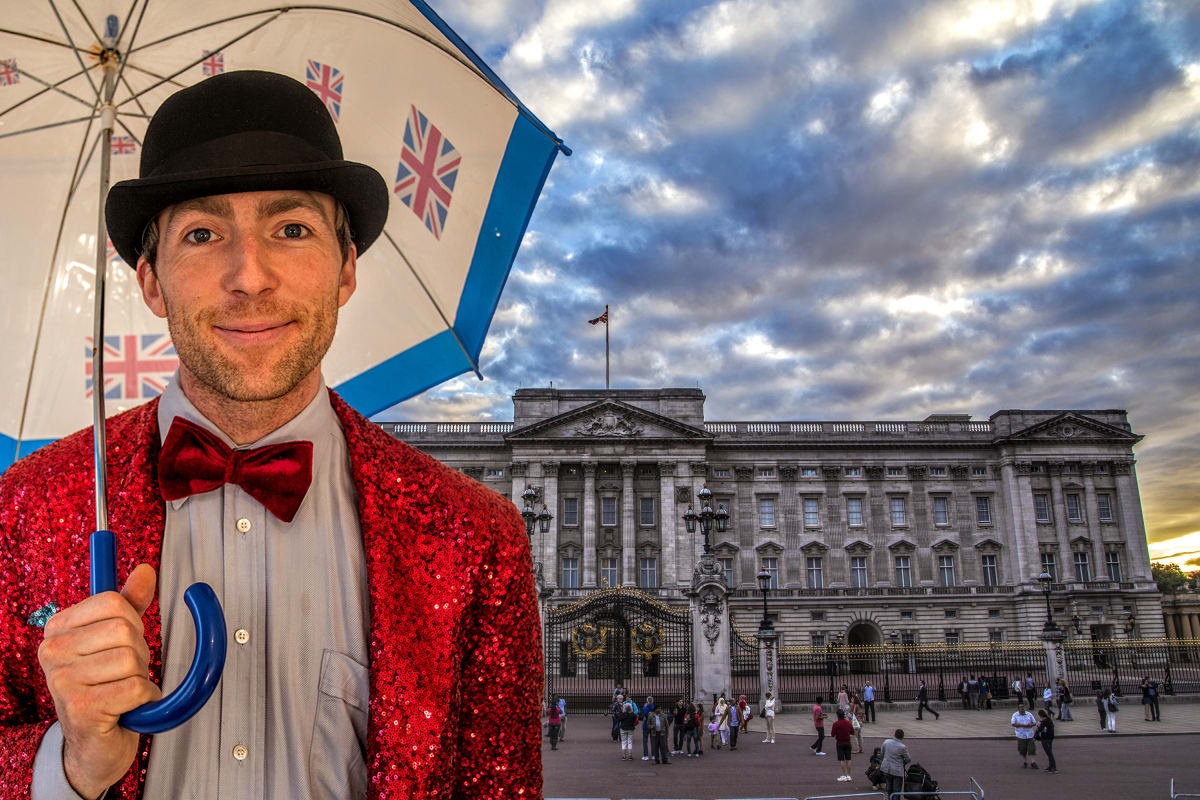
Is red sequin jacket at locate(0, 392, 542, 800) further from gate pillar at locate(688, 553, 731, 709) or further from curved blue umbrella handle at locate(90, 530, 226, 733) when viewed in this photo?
gate pillar at locate(688, 553, 731, 709)

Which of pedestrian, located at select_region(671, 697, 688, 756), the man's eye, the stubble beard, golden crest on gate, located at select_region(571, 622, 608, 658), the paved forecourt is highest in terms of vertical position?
the man's eye

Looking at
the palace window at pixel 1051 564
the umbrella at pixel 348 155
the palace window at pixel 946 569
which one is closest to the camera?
→ the umbrella at pixel 348 155

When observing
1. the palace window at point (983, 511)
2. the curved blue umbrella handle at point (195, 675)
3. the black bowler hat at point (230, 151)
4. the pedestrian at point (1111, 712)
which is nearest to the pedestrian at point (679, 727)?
the pedestrian at point (1111, 712)

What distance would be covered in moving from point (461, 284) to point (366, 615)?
4.39 feet

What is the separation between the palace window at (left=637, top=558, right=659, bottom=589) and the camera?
4934cm

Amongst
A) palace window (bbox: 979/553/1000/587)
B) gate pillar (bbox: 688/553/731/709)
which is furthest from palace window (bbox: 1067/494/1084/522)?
gate pillar (bbox: 688/553/731/709)

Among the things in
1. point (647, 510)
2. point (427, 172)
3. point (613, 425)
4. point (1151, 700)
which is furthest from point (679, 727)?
point (613, 425)

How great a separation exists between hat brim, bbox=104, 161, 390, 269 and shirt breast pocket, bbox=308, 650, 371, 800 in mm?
1111

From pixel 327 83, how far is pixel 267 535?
1.65 meters

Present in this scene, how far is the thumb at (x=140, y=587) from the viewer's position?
4.96 feet

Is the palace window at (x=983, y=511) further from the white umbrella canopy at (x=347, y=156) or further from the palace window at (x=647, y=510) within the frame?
the white umbrella canopy at (x=347, y=156)

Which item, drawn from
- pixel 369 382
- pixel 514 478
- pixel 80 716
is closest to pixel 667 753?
pixel 369 382

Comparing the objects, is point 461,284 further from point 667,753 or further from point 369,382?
point 667,753

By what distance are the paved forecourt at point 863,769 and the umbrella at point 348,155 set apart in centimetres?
1282
